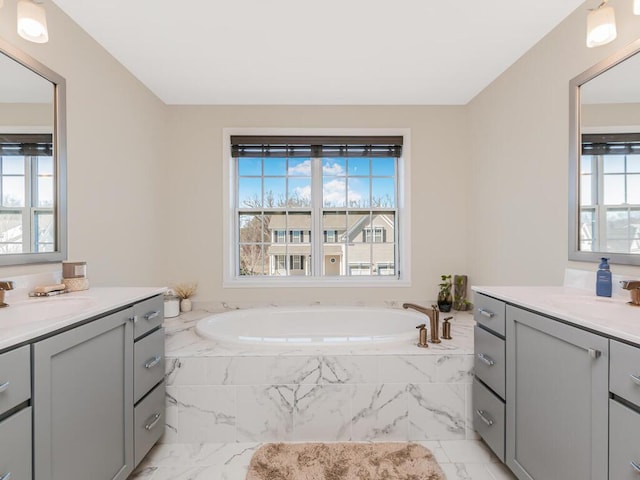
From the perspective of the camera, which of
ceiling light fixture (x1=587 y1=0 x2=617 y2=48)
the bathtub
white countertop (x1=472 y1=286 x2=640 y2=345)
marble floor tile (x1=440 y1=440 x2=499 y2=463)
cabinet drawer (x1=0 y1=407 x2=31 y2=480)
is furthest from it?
the bathtub

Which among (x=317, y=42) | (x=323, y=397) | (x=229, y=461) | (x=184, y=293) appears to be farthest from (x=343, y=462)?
(x=317, y=42)

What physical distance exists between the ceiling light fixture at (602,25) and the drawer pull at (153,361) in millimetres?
2624

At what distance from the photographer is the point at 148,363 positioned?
164cm

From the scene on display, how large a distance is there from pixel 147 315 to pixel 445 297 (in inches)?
96.3

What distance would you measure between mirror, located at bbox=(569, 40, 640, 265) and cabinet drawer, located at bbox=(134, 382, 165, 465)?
2379 mm

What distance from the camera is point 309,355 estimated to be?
6.20 feet

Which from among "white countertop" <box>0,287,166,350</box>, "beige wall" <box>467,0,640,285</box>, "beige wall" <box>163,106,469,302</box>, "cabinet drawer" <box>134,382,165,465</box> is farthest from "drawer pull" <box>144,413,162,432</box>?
"beige wall" <box>467,0,640,285</box>

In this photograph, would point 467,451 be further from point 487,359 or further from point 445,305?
point 445,305

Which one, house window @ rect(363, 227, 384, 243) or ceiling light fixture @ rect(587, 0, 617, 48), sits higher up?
ceiling light fixture @ rect(587, 0, 617, 48)

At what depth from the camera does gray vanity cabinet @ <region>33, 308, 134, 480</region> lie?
102cm

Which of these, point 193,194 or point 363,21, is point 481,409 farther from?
point 193,194

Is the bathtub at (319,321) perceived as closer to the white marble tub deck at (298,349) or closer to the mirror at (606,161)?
the white marble tub deck at (298,349)

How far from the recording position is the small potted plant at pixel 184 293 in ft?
9.75

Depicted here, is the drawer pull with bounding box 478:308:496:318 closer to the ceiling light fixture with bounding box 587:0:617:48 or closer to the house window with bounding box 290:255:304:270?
the ceiling light fixture with bounding box 587:0:617:48
